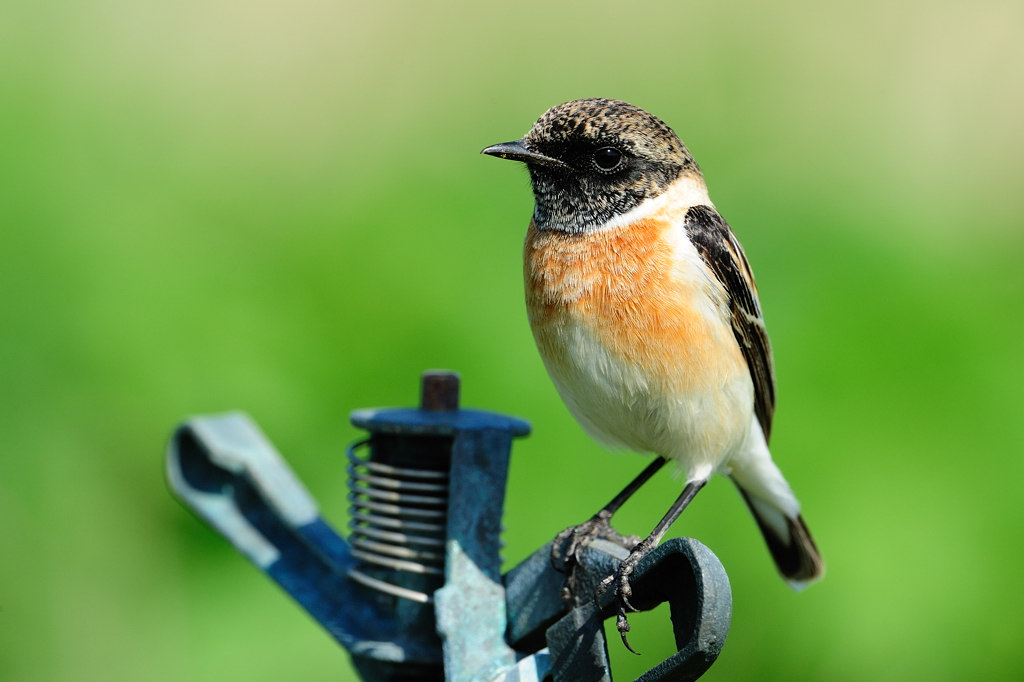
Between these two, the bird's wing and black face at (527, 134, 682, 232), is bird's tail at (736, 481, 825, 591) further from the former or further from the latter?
black face at (527, 134, 682, 232)

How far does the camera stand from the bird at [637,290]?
293 cm

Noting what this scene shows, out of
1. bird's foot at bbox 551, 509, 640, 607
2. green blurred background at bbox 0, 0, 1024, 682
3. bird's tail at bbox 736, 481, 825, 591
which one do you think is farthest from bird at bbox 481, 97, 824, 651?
green blurred background at bbox 0, 0, 1024, 682

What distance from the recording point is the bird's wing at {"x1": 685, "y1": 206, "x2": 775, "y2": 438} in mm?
3039

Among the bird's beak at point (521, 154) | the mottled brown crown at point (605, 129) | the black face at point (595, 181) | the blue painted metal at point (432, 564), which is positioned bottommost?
the blue painted metal at point (432, 564)

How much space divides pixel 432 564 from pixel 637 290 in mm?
834

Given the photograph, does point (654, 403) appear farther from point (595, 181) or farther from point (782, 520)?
point (782, 520)

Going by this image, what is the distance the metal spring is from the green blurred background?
1232mm

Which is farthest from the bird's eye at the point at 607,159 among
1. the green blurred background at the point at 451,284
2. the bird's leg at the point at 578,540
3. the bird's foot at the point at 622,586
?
the green blurred background at the point at 451,284

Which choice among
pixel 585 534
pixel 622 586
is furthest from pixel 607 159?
pixel 622 586

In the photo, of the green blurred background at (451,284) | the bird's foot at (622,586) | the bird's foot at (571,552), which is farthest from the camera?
the green blurred background at (451,284)

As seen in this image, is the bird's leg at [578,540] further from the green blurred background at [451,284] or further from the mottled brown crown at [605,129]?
the mottled brown crown at [605,129]

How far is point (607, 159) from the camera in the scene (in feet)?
9.98

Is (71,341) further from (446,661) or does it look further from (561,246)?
(446,661)

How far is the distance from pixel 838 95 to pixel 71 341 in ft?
12.0
